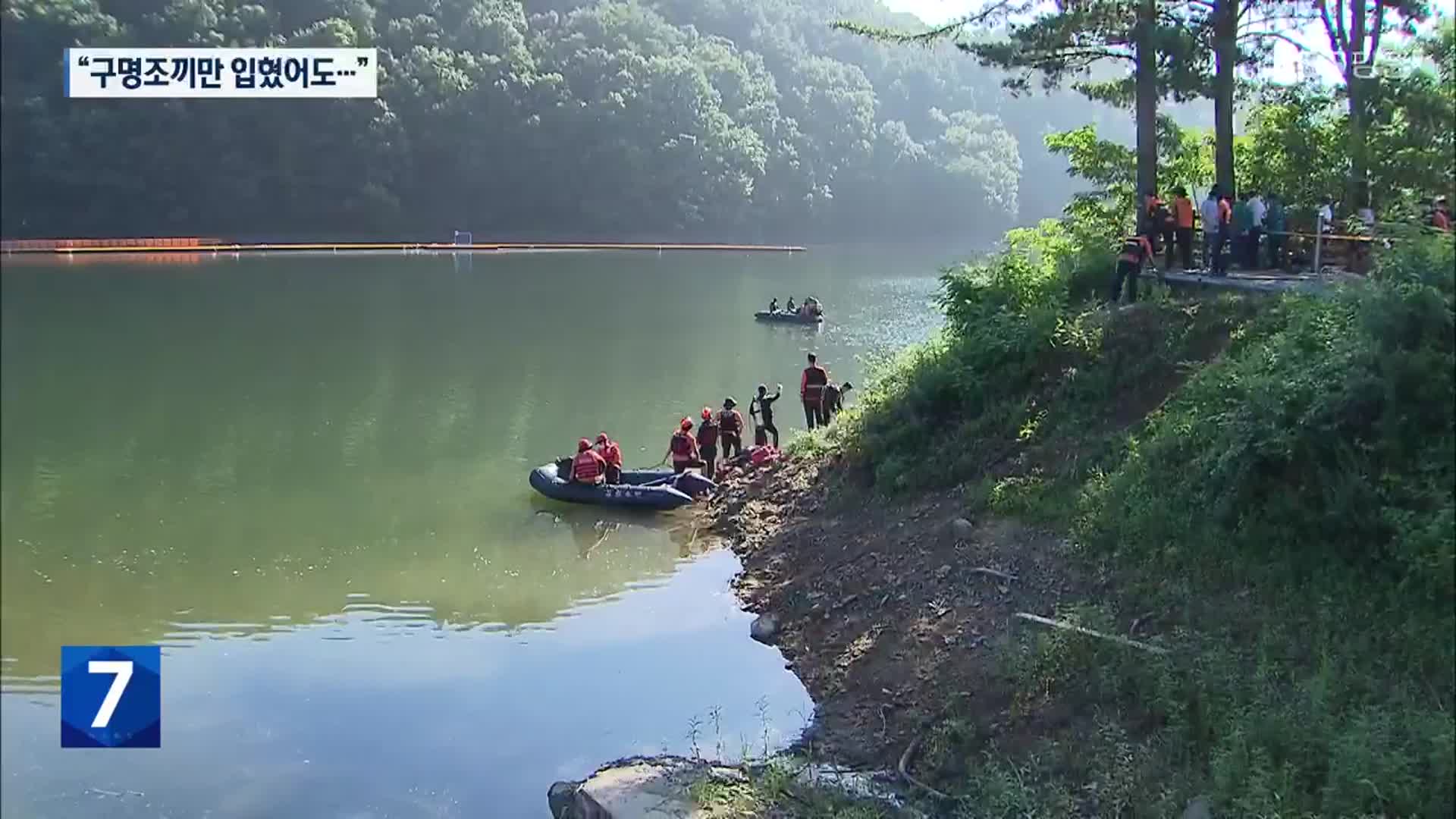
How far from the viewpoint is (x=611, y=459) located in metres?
16.7

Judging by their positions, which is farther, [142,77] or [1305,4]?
[1305,4]

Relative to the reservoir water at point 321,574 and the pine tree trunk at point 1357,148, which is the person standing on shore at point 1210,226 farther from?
the reservoir water at point 321,574

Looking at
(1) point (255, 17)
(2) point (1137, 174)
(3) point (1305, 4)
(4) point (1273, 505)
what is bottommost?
(4) point (1273, 505)

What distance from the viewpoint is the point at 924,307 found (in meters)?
45.6

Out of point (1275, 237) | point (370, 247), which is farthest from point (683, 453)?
point (370, 247)

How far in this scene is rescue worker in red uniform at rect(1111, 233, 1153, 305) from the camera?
13.8 meters

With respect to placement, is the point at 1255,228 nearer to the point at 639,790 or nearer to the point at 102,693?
the point at 639,790

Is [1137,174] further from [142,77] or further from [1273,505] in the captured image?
[142,77]

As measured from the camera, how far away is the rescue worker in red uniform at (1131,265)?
45.3ft

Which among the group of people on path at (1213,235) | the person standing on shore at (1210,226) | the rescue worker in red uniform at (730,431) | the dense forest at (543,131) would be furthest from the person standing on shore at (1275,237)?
the dense forest at (543,131)

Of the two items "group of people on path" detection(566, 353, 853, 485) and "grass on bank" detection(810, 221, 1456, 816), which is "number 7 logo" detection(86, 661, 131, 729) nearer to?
"grass on bank" detection(810, 221, 1456, 816)

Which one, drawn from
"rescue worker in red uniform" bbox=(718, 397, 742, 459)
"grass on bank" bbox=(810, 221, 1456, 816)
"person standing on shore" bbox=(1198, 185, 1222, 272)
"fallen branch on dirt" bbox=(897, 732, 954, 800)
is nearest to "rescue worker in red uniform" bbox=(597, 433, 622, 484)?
"rescue worker in red uniform" bbox=(718, 397, 742, 459)

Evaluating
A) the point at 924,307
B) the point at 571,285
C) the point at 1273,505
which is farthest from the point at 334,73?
the point at 571,285

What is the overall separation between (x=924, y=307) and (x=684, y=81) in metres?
31.5
